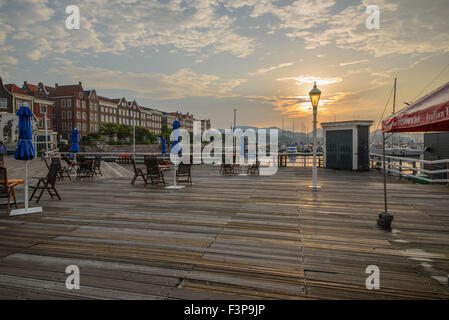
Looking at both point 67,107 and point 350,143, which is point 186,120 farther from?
point 350,143

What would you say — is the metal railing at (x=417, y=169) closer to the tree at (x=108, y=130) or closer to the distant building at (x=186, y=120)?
the tree at (x=108, y=130)

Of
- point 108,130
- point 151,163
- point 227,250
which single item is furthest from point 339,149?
point 108,130

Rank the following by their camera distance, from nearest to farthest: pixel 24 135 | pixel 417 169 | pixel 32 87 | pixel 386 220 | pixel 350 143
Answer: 1. pixel 386 220
2. pixel 24 135
3. pixel 417 169
4. pixel 350 143
5. pixel 32 87

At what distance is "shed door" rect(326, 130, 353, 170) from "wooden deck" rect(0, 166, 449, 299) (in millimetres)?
7704

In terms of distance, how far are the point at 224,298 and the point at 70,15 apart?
7.19 meters

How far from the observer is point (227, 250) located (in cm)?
350

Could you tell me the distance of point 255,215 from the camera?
5383 millimetres

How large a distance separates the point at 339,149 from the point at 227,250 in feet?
42.0

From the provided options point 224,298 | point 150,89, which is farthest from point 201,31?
point 150,89

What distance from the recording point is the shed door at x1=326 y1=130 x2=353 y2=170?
13969mm

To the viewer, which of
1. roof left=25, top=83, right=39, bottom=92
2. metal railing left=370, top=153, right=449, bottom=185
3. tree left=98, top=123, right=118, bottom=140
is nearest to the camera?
metal railing left=370, top=153, right=449, bottom=185

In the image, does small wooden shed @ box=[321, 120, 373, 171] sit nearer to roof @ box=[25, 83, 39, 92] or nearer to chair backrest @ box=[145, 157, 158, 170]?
chair backrest @ box=[145, 157, 158, 170]

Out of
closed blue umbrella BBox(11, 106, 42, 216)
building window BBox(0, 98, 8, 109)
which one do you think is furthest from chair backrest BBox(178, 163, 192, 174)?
building window BBox(0, 98, 8, 109)
